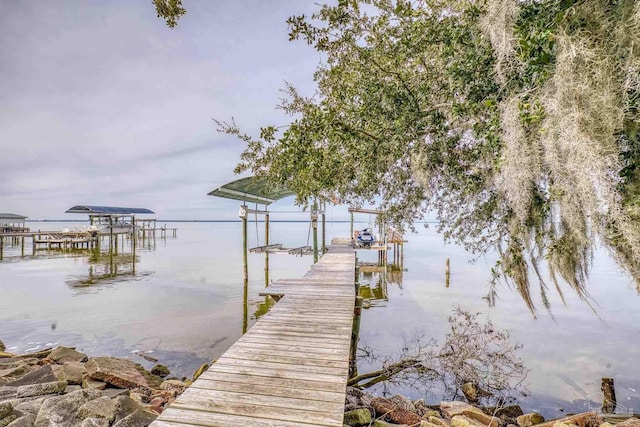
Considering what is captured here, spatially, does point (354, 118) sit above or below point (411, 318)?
above

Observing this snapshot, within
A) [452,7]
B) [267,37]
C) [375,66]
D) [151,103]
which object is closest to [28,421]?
[375,66]

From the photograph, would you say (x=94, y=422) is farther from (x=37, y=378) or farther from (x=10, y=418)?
(x=37, y=378)

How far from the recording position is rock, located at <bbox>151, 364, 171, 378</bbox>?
562cm

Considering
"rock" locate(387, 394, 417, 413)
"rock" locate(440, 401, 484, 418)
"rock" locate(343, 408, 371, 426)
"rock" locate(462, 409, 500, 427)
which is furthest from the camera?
"rock" locate(387, 394, 417, 413)

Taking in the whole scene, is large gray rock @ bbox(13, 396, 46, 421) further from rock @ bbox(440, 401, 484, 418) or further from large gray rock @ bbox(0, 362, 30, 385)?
rock @ bbox(440, 401, 484, 418)

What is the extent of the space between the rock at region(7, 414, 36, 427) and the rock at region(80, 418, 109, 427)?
0.54 meters

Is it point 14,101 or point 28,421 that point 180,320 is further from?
point 14,101

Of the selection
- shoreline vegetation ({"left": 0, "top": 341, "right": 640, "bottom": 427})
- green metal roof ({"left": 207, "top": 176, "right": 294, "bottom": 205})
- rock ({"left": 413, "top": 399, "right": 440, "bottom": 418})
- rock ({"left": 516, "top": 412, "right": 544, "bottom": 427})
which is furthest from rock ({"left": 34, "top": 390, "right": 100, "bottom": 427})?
green metal roof ({"left": 207, "top": 176, "right": 294, "bottom": 205})

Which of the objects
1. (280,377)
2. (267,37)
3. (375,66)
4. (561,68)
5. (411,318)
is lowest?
(411,318)

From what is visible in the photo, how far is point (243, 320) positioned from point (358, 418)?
6.55 m

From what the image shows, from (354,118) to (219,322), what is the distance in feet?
24.6

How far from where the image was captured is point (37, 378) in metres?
4.39

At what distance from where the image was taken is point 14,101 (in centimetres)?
1456

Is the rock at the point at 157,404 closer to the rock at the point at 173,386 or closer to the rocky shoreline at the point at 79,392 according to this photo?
the rocky shoreline at the point at 79,392
